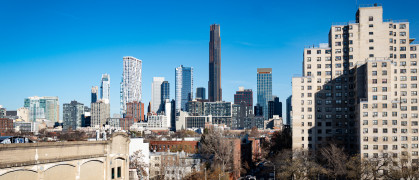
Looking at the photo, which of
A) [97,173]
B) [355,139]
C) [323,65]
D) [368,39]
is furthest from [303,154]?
[97,173]

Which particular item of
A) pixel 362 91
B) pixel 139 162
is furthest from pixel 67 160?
pixel 362 91

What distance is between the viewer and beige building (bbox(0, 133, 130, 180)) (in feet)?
109

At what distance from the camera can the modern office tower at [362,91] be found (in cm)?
10600

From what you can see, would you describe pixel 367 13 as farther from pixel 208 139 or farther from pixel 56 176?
pixel 56 176

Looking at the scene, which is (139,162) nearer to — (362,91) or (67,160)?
(67,160)

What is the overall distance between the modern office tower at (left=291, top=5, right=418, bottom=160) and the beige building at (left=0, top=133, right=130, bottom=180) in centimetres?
7614

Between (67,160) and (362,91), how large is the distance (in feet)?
315

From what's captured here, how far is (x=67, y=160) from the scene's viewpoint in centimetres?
3950

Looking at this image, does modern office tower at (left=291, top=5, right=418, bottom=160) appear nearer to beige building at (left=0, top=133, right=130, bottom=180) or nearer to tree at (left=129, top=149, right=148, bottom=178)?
tree at (left=129, top=149, right=148, bottom=178)

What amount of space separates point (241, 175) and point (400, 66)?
57517 mm

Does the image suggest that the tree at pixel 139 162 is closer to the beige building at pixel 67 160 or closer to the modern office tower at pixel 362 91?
→ the beige building at pixel 67 160

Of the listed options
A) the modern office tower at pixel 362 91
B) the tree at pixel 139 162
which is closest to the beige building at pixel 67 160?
the tree at pixel 139 162

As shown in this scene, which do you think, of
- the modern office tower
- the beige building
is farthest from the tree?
the modern office tower

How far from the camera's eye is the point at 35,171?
3534 cm
